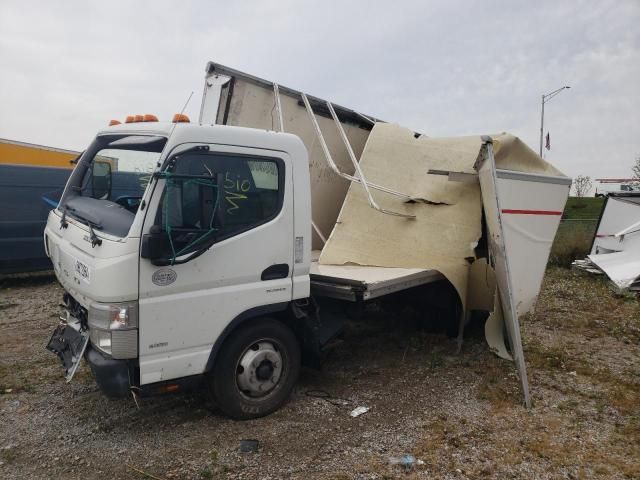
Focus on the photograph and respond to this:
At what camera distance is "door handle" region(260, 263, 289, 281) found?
388cm

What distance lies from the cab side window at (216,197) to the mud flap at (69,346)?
41.4 inches

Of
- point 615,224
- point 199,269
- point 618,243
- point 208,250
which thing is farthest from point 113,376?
point 615,224

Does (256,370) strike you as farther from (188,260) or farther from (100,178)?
(100,178)

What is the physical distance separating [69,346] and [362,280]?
236 cm

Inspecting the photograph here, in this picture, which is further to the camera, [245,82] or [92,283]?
[245,82]

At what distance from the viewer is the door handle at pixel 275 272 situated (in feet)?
12.7

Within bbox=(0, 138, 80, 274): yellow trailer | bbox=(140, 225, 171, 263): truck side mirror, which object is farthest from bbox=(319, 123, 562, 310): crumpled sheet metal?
bbox=(0, 138, 80, 274): yellow trailer

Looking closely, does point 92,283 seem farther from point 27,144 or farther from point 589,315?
point 27,144

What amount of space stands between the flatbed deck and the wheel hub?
72 cm

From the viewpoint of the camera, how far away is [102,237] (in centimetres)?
339

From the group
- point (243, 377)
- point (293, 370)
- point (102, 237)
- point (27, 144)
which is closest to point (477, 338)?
point (293, 370)

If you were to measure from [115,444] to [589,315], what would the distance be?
6.93m

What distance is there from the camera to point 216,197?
11.3 ft

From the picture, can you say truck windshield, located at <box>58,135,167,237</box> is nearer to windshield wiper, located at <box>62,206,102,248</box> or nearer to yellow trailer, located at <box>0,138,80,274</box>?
windshield wiper, located at <box>62,206,102,248</box>
